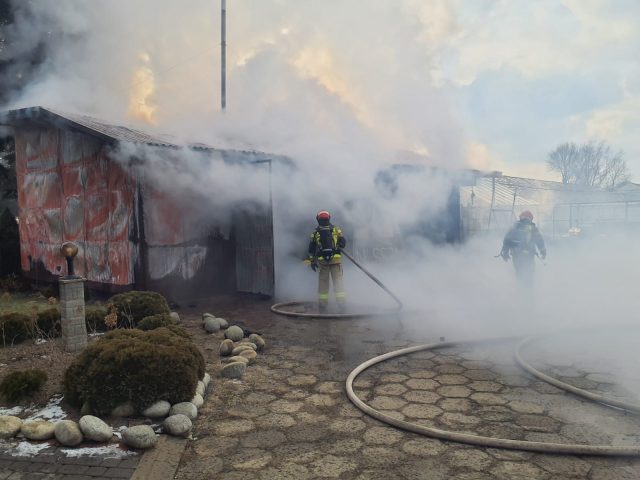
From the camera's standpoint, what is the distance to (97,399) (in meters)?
4.03

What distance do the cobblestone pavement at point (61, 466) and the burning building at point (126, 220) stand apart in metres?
6.10

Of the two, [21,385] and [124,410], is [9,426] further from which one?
[124,410]

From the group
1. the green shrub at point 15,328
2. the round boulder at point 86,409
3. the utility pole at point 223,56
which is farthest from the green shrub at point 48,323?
the utility pole at point 223,56

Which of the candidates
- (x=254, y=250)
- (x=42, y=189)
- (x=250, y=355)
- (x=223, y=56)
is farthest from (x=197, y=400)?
(x=223, y=56)

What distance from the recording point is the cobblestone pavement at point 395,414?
3293 millimetres

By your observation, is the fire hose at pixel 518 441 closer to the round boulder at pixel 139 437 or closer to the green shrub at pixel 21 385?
the round boulder at pixel 139 437

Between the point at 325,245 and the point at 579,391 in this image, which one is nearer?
the point at 579,391

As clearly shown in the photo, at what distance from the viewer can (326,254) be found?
344 inches

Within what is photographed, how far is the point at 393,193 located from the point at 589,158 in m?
33.3

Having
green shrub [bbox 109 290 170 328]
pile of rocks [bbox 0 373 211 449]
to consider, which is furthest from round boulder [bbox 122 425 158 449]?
green shrub [bbox 109 290 170 328]

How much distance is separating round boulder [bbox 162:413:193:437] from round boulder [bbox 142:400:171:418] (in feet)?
0.57

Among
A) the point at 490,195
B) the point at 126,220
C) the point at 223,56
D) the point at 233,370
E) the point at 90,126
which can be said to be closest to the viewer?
the point at 233,370

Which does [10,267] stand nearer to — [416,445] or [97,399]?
[97,399]

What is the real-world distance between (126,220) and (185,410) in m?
6.24
